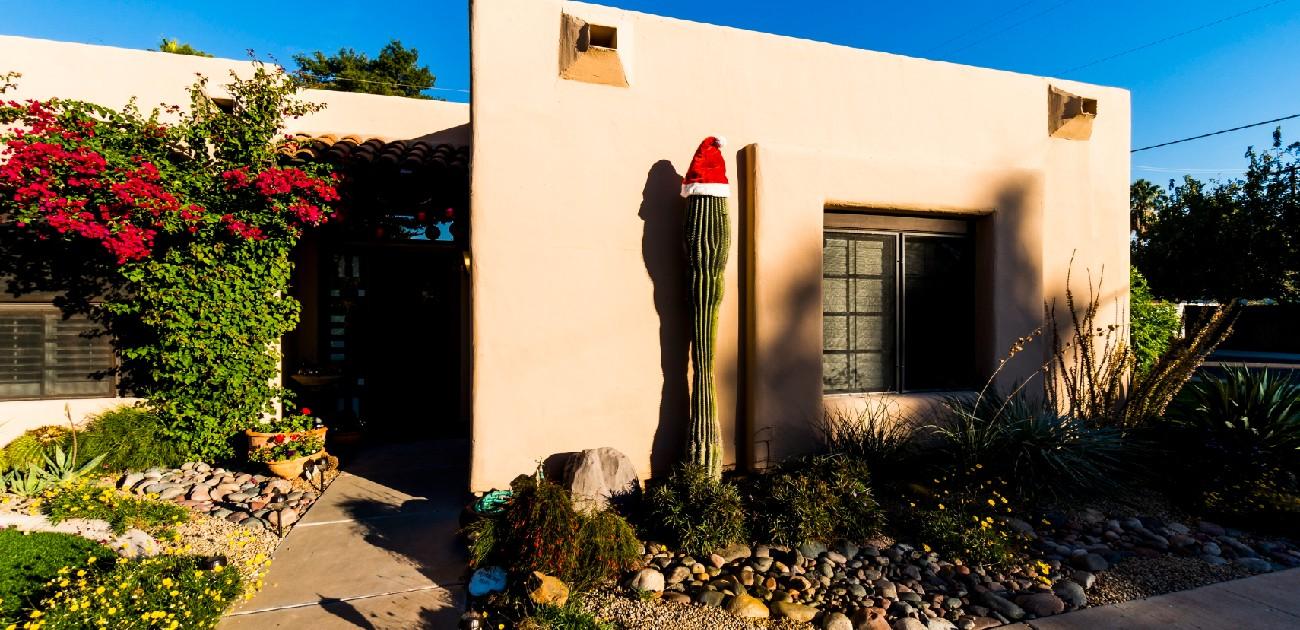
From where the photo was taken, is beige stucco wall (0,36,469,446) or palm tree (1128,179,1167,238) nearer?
beige stucco wall (0,36,469,446)

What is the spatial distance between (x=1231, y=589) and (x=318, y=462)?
666 cm

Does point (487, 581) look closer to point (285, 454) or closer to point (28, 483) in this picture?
point (285, 454)

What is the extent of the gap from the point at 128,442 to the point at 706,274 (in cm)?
519

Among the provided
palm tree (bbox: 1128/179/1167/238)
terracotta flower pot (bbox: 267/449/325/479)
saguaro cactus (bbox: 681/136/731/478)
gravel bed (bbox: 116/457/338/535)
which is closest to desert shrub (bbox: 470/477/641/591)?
saguaro cactus (bbox: 681/136/731/478)

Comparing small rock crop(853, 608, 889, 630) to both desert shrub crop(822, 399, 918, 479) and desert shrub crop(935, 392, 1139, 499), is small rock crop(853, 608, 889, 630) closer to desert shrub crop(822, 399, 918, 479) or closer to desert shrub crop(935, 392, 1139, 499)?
desert shrub crop(822, 399, 918, 479)

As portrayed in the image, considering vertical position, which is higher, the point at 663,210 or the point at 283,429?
the point at 663,210

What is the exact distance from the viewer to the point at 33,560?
318 cm

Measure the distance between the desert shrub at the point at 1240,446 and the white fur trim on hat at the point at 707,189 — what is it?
4.40 metres

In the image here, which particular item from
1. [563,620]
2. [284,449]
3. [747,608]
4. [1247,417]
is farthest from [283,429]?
[1247,417]

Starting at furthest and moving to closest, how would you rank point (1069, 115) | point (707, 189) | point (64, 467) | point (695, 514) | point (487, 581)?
point (1069, 115)
point (64, 467)
point (707, 189)
point (695, 514)
point (487, 581)

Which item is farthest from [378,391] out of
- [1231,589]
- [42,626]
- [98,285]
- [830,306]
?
[1231,589]

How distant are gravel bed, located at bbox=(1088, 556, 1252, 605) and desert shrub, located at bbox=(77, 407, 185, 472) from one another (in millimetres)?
6999

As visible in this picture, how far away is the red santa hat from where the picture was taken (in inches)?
172

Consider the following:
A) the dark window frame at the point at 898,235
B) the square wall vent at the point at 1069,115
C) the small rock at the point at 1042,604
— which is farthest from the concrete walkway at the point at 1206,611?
the square wall vent at the point at 1069,115
